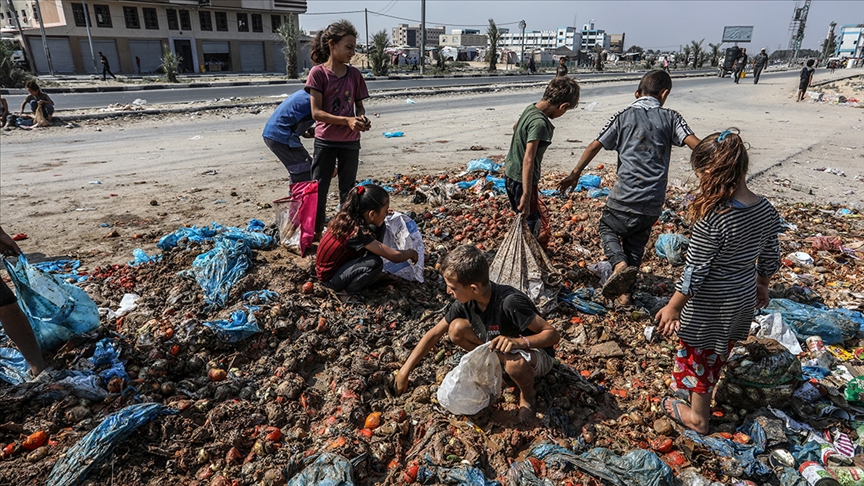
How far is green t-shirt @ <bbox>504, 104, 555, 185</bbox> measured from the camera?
11.6 feet

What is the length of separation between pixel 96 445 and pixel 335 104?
9.40 feet

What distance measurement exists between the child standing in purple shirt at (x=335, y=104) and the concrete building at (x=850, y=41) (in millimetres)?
86654

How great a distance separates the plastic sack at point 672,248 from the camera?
4531 millimetres

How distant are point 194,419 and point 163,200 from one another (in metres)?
4.66

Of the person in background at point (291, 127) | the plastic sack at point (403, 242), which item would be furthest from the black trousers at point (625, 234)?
the person in background at point (291, 127)

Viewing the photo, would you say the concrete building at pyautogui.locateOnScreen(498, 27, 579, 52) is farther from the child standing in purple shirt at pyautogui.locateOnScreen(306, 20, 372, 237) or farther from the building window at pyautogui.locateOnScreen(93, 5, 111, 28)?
the child standing in purple shirt at pyautogui.locateOnScreen(306, 20, 372, 237)

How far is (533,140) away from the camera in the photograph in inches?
140

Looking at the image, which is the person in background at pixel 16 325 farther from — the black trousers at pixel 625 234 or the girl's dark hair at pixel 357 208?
the black trousers at pixel 625 234

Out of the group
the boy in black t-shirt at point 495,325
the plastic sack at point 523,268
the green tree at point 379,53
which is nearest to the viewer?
the boy in black t-shirt at point 495,325

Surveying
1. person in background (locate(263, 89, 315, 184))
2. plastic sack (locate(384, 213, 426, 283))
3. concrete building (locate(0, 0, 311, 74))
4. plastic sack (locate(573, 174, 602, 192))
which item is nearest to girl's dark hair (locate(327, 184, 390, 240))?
plastic sack (locate(384, 213, 426, 283))

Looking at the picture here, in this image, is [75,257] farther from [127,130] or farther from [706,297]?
[127,130]

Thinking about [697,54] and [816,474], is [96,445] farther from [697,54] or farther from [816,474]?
[697,54]

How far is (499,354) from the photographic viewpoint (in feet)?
8.68

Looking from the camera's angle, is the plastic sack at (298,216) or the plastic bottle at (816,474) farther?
the plastic sack at (298,216)
